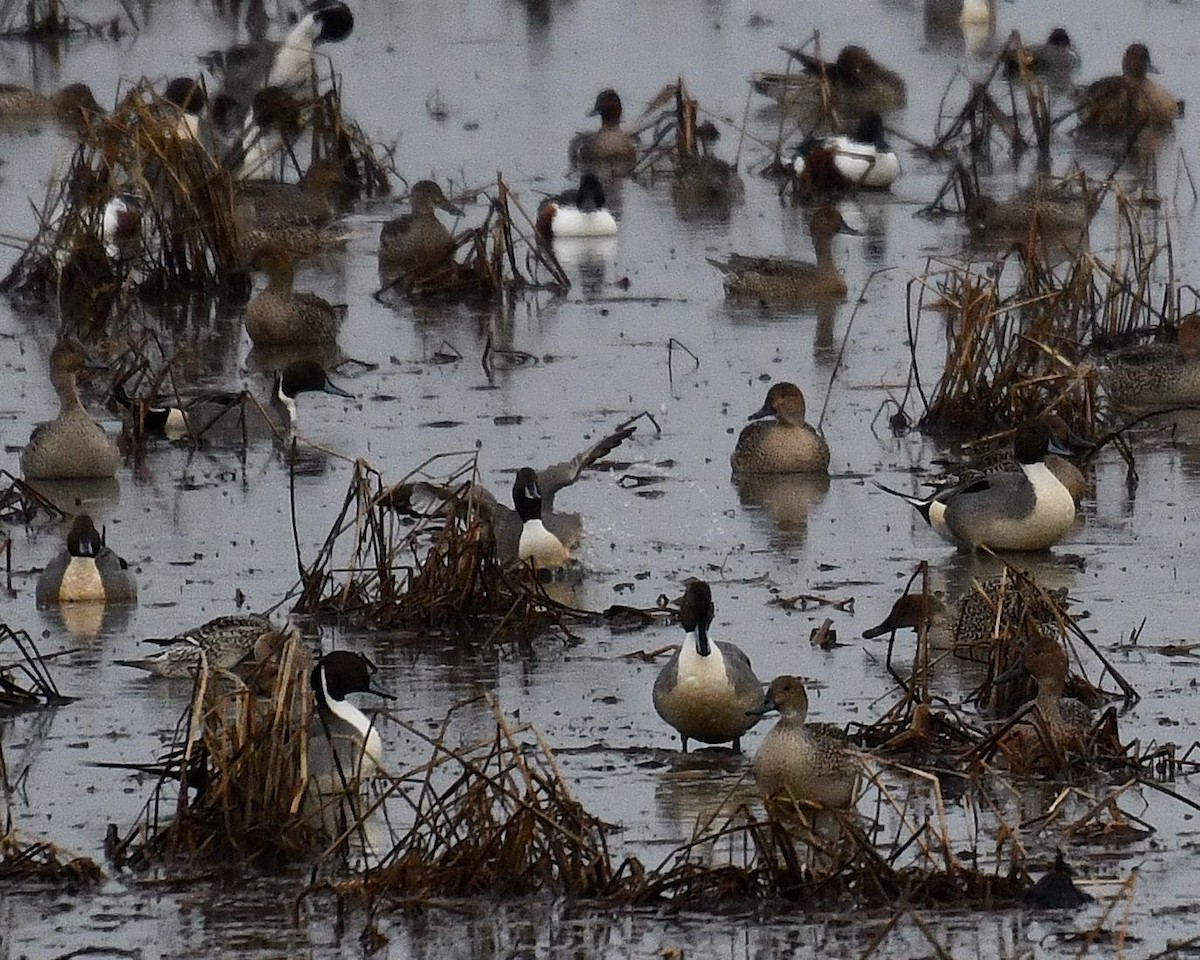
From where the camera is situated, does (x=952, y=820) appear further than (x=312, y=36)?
No

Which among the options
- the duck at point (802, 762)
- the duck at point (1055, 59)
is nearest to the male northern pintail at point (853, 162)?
the duck at point (1055, 59)

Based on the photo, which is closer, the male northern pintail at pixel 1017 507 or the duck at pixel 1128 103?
the male northern pintail at pixel 1017 507

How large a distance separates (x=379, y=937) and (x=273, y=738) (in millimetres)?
717

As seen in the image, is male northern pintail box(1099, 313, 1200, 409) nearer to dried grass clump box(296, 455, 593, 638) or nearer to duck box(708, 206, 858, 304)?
duck box(708, 206, 858, 304)

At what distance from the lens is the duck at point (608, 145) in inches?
815

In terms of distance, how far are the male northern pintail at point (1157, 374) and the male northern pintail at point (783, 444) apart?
5.97 ft

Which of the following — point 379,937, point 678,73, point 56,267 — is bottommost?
point 379,937

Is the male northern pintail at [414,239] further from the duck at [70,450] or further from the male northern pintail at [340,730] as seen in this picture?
the male northern pintail at [340,730]

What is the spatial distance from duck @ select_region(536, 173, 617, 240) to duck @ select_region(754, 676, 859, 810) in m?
10.4

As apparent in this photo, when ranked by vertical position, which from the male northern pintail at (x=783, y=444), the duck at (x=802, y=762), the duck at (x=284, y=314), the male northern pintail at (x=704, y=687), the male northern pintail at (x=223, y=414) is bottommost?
the duck at (x=802, y=762)

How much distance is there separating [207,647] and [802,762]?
2.27 metres

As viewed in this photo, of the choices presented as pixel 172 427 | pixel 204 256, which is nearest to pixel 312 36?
pixel 204 256

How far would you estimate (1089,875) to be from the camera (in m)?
7.02

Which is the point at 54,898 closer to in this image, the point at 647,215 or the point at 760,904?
the point at 760,904
